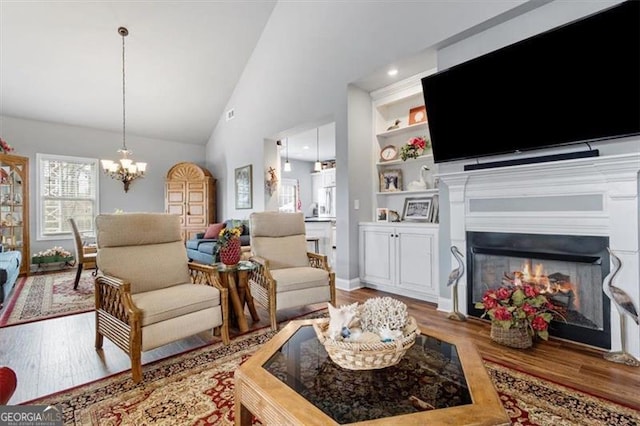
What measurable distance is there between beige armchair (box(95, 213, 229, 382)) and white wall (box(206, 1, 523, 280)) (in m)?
2.12

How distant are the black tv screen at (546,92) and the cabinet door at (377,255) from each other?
48.2 inches

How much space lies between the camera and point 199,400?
5.78 ft

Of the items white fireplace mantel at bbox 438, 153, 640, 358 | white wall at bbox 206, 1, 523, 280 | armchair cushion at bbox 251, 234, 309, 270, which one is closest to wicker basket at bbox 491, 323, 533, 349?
white fireplace mantel at bbox 438, 153, 640, 358

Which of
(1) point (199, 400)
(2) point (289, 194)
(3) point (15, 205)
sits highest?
(2) point (289, 194)

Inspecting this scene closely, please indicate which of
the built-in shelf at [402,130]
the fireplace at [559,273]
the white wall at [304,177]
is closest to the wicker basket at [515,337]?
the fireplace at [559,273]

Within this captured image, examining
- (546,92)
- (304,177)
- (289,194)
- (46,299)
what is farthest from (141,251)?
(304,177)

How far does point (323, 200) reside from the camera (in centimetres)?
1031

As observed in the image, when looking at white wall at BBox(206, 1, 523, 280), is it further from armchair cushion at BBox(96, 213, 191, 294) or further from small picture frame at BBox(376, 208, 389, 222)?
armchair cushion at BBox(96, 213, 191, 294)

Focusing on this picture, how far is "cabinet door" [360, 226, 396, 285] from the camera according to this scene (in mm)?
3904

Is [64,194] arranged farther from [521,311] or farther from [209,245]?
[521,311]

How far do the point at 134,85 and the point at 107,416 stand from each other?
5.70 metres

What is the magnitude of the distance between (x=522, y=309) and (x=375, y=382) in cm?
178

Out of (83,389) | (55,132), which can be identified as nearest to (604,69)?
(83,389)

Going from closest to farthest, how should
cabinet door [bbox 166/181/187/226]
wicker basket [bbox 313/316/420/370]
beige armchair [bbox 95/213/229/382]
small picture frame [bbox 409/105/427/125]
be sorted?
wicker basket [bbox 313/316/420/370] < beige armchair [bbox 95/213/229/382] < small picture frame [bbox 409/105/427/125] < cabinet door [bbox 166/181/187/226]
